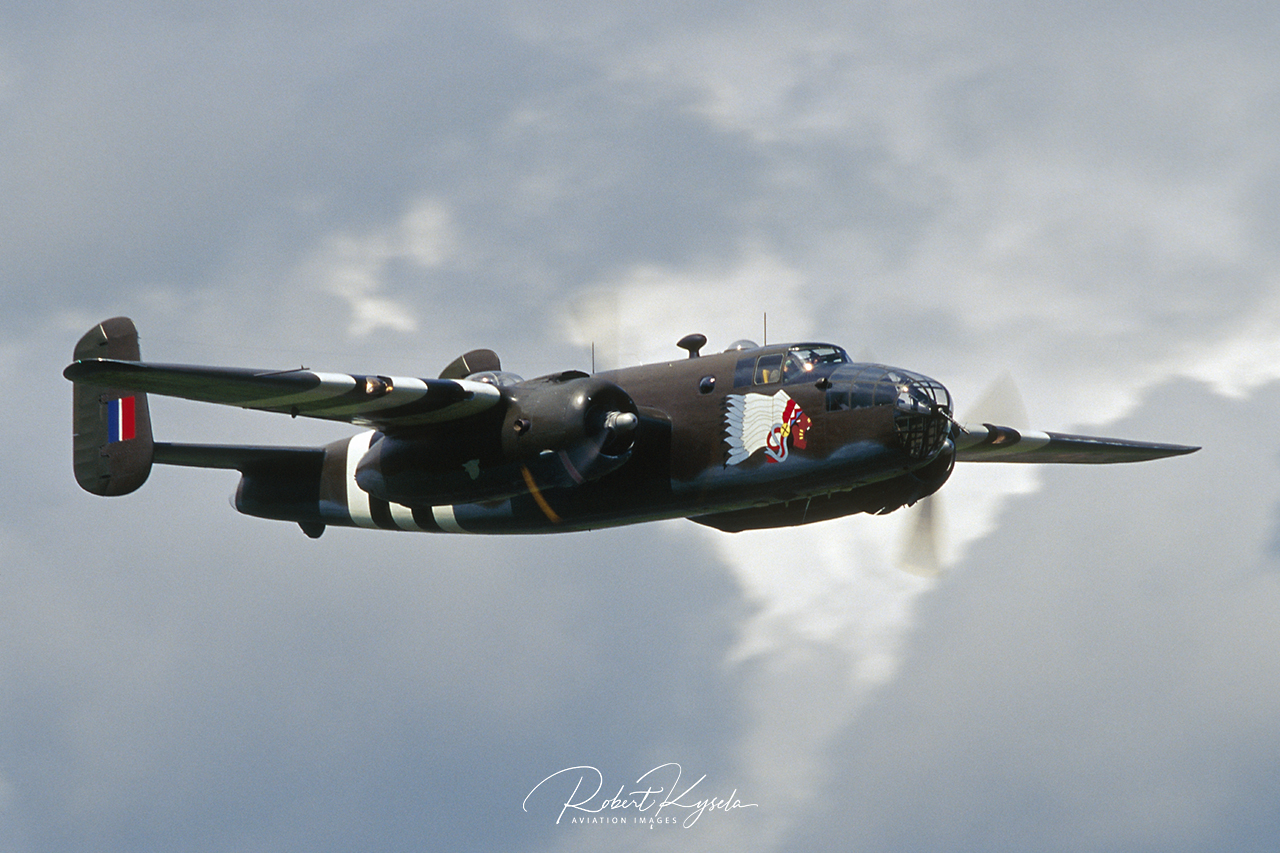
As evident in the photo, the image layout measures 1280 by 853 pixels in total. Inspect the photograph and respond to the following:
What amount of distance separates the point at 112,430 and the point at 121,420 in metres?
0.29

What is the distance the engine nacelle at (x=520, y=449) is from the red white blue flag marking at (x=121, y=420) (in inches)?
238

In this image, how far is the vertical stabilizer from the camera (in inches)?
1133

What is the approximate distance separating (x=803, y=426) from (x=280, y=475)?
11.5 meters

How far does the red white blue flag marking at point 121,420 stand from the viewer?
28.8m

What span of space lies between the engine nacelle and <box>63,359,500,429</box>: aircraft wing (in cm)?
43

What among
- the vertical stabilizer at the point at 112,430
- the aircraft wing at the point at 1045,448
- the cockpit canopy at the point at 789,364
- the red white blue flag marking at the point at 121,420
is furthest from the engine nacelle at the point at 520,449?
the aircraft wing at the point at 1045,448

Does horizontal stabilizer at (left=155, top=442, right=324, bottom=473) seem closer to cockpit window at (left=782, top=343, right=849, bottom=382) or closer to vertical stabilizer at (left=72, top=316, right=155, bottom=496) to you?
vertical stabilizer at (left=72, top=316, right=155, bottom=496)

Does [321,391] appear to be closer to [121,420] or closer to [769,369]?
[769,369]

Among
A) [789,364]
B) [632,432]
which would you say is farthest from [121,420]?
[789,364]

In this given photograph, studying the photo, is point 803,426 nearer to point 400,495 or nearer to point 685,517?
point 685,517

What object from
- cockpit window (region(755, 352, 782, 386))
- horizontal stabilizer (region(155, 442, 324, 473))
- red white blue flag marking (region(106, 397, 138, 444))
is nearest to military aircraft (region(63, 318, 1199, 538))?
cockpit window (region(755, 352, 782, 386))

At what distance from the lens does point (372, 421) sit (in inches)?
976

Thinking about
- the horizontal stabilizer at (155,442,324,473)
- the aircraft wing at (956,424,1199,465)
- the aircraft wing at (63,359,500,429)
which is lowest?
the aircraft wing at (956,424,1199,465)

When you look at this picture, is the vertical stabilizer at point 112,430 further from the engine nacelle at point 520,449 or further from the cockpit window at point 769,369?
the cockpit window at point 769,369
